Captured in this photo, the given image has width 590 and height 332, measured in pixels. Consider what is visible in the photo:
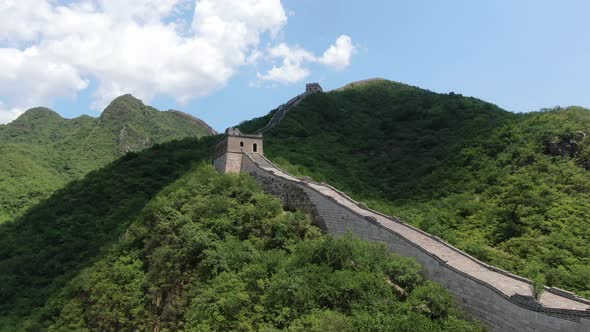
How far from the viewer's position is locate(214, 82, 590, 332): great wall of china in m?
9.52

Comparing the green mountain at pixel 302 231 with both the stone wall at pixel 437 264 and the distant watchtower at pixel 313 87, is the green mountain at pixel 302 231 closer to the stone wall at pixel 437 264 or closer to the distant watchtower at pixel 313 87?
the stone wall at pixel 437 264

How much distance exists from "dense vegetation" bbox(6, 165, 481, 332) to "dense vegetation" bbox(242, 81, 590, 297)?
529 cm

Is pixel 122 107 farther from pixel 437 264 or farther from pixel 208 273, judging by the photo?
pixel 437 264

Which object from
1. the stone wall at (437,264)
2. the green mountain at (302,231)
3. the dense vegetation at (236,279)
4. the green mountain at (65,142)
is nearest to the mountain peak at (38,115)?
the green mountain at (65,142)

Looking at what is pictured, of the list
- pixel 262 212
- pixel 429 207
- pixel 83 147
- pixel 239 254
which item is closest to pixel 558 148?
pixel 429 207

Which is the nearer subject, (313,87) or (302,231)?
(302,231)

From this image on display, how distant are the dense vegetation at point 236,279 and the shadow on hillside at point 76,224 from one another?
3.74 meters

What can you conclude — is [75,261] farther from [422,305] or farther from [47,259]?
[422,305]

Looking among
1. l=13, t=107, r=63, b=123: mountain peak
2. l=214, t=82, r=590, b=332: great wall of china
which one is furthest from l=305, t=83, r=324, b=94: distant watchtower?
l=13, t=107, r=63, b=123: mountain peak

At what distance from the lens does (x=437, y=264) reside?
12453 millimetres

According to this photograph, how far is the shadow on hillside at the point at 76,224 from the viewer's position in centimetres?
2462

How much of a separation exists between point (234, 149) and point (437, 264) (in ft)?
46.6

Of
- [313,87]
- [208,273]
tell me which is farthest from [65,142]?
[208,273]

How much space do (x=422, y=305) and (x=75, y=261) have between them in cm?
2085
